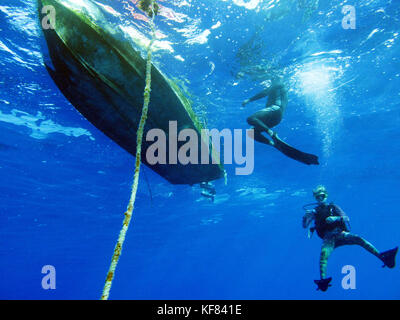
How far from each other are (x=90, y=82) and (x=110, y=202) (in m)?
20.9

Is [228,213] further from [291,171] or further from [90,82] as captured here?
[90,82]

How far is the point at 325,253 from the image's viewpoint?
577 cm

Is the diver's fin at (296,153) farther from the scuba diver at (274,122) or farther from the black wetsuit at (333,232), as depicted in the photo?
the black wetsuit at (333,232)

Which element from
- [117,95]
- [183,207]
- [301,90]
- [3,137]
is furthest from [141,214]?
[117,95]

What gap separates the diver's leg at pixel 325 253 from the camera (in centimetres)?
→ 546

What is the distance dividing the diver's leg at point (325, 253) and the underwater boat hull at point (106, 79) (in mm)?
4317

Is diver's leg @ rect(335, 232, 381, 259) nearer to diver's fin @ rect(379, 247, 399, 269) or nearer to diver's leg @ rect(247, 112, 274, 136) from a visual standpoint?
diver's fin @ rect(379, 247, 399, 269)

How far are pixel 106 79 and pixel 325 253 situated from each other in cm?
639

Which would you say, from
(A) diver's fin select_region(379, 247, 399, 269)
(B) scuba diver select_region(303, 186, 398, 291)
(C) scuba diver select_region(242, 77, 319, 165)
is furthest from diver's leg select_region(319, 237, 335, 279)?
(C) scuba diver select_region(242, 77, 319, 165)

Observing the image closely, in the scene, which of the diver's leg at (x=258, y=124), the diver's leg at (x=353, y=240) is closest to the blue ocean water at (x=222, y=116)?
the diver's leg at (x=258, y=124)

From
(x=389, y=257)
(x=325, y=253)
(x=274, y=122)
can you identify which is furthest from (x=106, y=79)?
(x=389, y=257)

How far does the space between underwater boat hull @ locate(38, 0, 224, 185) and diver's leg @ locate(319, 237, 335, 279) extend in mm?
4317

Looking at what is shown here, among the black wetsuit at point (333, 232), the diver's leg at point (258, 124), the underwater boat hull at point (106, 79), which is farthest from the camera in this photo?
the black wetsuit at point (333, 232)

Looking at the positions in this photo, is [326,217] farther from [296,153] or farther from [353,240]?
[296,153]
